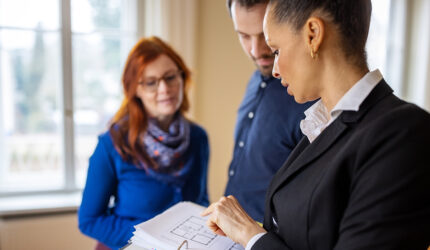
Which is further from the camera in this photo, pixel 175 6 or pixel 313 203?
pixel 175 6

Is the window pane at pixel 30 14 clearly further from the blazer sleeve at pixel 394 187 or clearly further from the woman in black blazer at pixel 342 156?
the blazer sleeve at pixel 394 187

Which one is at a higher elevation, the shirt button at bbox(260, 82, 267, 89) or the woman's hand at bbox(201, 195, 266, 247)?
the shirt button at bbox(260, 82, 267, 89)

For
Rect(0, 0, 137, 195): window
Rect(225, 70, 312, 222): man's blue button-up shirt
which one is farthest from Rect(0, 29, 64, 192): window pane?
Rect(225, 70, 312, 222): man's blue button-up shirt

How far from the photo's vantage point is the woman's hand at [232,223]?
713 mm

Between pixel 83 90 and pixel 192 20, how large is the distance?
0.98 m

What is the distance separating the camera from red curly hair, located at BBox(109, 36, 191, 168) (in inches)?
59.0

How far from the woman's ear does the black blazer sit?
13cm

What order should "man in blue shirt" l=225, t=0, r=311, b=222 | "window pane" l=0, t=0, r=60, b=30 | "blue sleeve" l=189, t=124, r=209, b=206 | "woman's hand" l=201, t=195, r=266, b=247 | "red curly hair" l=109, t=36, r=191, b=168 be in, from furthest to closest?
"window pane" l=0, t=0, r=60, b=30 → "blue sleeve" l=189, t=124, r=209, b=206 → "red curly hair" l=109, t=36, r=191, b=168 → "man in blue shirt" l=225, t=0, r=311, b=222 → "woman's hand" l=201, t=195, r=266, b=247

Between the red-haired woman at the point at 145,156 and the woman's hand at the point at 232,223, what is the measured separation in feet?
2.19

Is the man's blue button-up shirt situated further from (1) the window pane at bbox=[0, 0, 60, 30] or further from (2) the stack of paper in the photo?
(1) the window pane at bbox=[0, 0, 60, 30]

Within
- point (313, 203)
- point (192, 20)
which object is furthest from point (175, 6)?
point (313, 203)

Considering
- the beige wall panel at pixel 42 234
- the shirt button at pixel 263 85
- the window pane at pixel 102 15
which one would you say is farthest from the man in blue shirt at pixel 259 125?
the window pane at pixel 102 15

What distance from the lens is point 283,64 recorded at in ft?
2.28

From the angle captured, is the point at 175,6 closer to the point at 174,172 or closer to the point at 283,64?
the point at 174,172
